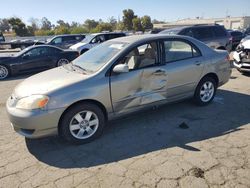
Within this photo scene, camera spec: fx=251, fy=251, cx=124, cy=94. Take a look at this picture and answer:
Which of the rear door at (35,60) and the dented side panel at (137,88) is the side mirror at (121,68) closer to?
the dented side panel at (137,88)

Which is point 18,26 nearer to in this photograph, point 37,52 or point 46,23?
point 37,52

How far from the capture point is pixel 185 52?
5051mm

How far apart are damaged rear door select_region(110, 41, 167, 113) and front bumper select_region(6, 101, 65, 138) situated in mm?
977

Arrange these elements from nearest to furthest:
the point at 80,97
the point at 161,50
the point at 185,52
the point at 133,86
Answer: the point at 80,97 < the point at 133,86 < the point at 161,50 < the point at 185,52

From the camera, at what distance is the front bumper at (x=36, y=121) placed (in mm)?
3551

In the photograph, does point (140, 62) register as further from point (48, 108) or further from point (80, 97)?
point (48, 108)

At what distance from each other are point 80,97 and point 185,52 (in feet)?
8.04

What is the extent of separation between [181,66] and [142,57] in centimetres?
85

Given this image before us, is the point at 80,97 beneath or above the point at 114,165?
above

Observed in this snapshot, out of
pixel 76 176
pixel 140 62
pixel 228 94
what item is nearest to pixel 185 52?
pixel 140 62

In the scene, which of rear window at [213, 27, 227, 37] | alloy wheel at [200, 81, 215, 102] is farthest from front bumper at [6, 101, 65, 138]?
rear window at [213, 27, 227, 37]

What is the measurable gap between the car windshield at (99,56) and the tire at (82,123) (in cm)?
69

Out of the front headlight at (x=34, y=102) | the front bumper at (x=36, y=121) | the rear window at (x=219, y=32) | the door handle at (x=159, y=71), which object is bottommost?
the front bumper at (x=36, y=121)

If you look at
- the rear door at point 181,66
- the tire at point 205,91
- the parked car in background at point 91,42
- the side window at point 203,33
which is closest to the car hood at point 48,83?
the rear door at point 181,66
